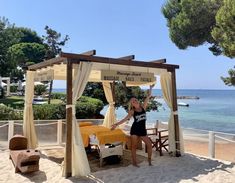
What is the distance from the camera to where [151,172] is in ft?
21.9

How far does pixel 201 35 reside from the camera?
1359 cm

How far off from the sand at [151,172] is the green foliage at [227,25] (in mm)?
3746

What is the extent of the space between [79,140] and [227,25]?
5.68 metres

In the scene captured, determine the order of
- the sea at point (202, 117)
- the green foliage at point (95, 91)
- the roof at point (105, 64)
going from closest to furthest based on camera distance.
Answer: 1. the roof at point (105, 64)
2. the green foliage at point (95, 91)
3. the sea at point (202, 117)

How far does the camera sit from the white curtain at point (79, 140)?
6.43 meters

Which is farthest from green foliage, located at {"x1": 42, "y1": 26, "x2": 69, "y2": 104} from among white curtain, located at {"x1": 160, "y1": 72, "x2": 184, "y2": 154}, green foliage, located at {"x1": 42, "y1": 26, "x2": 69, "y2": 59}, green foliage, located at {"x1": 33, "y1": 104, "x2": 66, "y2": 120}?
white curtain, located at {"x1": 160, "y1": 72, "x2": 184, "y2": 154}

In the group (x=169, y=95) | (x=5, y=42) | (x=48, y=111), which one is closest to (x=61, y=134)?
(x=169, y=95)

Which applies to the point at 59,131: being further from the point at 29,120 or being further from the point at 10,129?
the point at 10,129

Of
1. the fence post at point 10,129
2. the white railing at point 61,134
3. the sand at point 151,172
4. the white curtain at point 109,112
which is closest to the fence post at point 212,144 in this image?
the white railing at point 61,134

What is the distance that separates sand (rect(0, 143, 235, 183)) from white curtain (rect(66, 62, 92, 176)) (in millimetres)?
204

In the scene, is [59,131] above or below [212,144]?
above

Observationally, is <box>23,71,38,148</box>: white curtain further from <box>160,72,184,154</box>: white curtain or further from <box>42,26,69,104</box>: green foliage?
<box>42,26,69,104</box>: green foliage

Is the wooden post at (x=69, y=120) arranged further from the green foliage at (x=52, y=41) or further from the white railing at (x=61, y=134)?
the green foliage at (x=52, y=41)

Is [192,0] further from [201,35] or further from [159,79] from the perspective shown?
[159,79]
